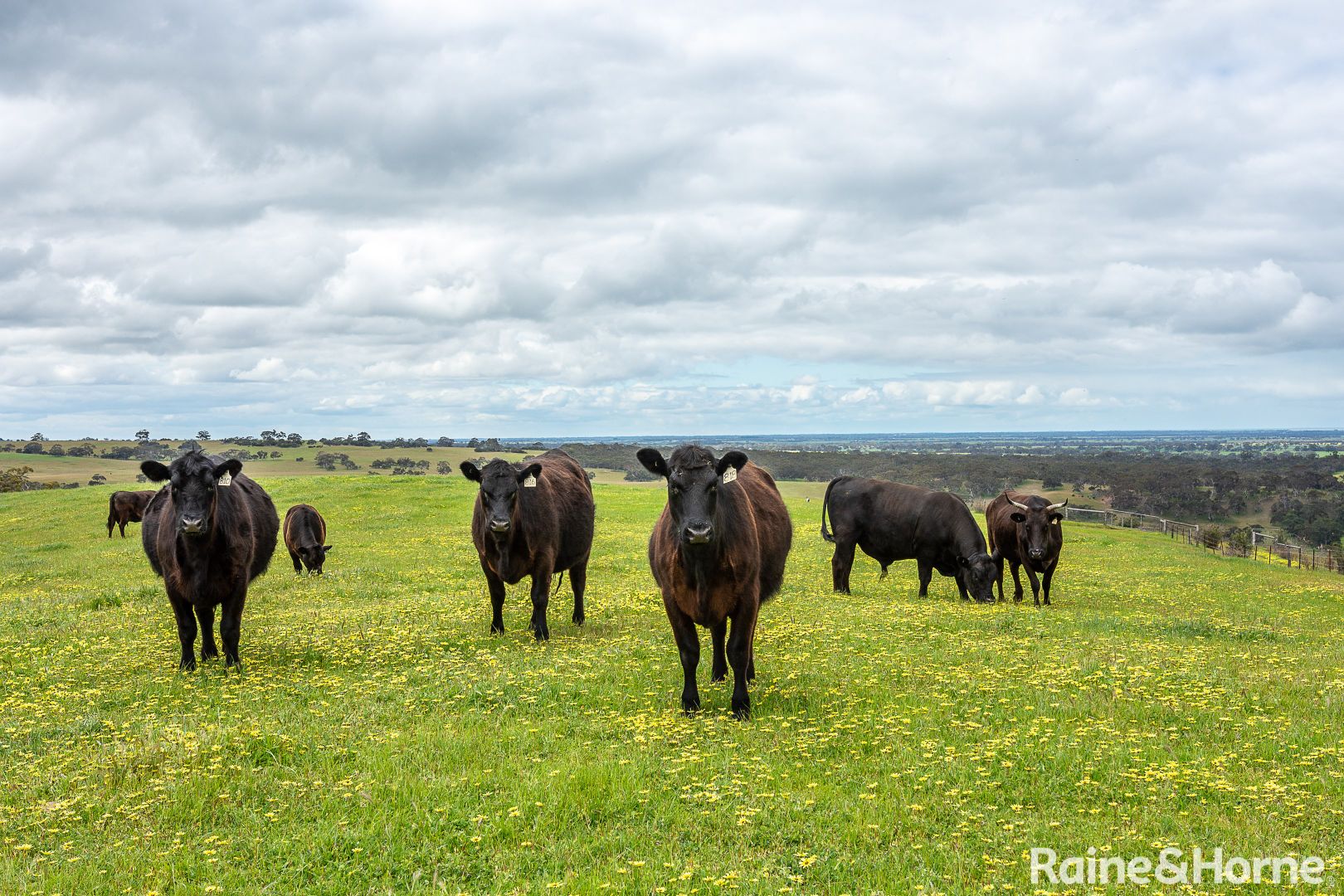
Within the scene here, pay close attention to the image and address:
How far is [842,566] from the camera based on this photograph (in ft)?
69.0

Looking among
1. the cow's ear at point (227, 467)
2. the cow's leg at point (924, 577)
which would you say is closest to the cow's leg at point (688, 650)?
the cow's ear at point (227, 467)

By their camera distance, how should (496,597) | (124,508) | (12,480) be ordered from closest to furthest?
(496,597), (124,508), (12,480)

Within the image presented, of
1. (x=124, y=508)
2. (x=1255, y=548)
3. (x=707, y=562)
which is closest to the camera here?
(x=707, y=562)

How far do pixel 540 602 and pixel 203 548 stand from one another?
195 inches

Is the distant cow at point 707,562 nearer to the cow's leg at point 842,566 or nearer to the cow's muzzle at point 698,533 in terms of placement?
the cow's muzzle at point 698,533

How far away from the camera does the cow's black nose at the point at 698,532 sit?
9.30m

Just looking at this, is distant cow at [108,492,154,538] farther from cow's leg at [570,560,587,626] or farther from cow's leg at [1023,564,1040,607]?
cow's leg at [1023,564,1040,607]

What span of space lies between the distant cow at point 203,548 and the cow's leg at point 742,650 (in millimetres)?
6888

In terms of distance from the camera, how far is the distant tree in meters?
72.9

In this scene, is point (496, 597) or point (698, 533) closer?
point (698, 533)

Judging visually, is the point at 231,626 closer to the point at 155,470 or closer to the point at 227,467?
the point at 227,467

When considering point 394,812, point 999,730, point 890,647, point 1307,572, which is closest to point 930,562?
point 890,647

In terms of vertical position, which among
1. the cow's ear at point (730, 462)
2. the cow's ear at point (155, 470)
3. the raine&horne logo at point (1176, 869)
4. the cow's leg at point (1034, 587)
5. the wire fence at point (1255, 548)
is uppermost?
the cow's ear at point (730, 462)

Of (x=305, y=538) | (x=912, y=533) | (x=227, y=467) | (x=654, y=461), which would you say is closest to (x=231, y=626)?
(x=227, y=467)
